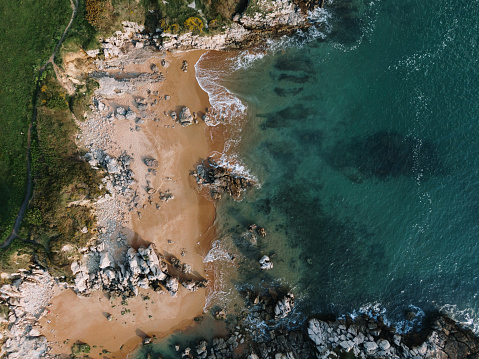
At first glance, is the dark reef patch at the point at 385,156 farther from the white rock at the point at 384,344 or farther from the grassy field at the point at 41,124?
the grassy field at the point at 41,124

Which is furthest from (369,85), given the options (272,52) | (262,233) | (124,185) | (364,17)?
(124,185)

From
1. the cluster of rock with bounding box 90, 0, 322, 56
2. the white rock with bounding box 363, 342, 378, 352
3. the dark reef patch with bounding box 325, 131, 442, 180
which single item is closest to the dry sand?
the cluster of rock with bounding box 90, 0, 322, 56

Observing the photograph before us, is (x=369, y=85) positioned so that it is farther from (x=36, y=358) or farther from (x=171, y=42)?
(x=36, y=358)

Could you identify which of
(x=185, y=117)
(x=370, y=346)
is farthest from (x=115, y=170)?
(x=370, y=346)

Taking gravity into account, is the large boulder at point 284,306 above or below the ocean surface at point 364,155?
below

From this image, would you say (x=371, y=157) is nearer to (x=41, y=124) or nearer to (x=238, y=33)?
(x=238, y=33)

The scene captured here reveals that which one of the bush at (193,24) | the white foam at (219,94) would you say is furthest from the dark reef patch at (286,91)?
the bush at (193,24)
